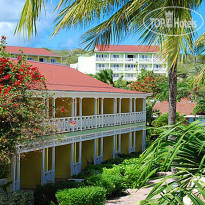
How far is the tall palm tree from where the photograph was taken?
275 inches

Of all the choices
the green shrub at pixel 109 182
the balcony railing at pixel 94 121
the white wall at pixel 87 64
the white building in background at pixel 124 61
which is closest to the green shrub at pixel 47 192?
the green shrub at pixel 109 182

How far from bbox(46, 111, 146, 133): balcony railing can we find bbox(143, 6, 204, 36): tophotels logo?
8.63 metres

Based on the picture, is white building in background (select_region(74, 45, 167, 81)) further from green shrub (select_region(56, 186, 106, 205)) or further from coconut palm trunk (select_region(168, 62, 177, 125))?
green shrub (select_region(56, 186, 106, 205))

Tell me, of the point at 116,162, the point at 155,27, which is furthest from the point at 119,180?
the point at 155,27

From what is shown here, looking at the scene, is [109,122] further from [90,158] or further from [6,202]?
[6,202]

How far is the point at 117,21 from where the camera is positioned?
9.05 metres

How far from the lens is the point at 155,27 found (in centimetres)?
787

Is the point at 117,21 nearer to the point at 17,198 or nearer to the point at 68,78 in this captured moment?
the point at 17,198

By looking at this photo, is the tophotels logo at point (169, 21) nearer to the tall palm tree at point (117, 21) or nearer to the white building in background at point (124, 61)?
the tall palm tree at point (117, 21)

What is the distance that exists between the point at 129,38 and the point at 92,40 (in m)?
1.00

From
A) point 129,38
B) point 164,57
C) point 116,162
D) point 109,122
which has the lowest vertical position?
point 116,162

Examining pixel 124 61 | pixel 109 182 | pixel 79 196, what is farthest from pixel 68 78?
pixel 124 61

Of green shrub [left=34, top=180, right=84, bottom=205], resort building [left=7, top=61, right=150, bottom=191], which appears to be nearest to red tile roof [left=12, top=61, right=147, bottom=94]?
resort building [left=7, top=61, right=150, bottom=191]

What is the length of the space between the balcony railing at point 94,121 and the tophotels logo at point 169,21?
863cm
